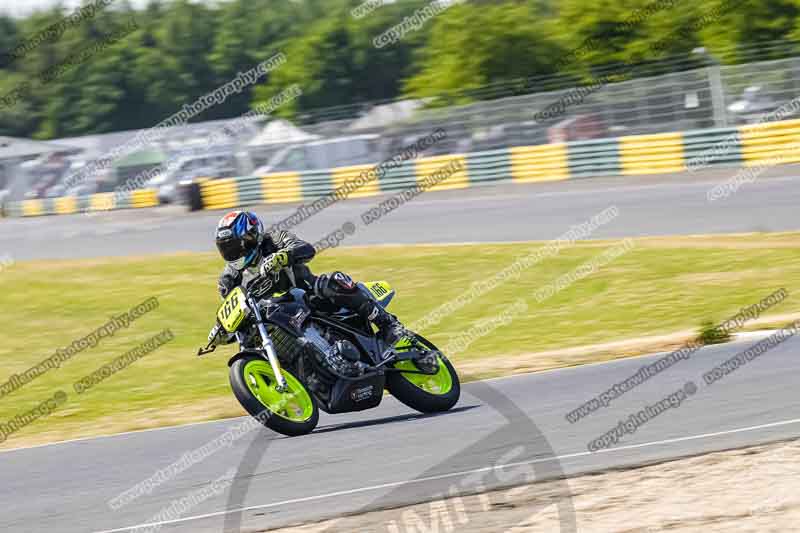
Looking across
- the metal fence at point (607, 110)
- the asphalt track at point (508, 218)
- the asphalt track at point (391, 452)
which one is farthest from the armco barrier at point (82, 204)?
the asphalt track at point (391, 452)

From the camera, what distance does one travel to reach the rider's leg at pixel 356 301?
9.29m

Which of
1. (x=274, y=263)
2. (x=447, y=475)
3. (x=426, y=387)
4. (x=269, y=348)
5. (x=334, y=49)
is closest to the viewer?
(x=447, y=475)

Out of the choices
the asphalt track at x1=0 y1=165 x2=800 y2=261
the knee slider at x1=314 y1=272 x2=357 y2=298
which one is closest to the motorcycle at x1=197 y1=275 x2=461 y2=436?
the knee slider at x1=314 y1=272 x2=357 y2=298

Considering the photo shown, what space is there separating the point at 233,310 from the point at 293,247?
638 mm

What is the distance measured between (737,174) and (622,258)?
24.3 ft

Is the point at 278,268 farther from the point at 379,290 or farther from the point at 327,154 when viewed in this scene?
the point at 327,154

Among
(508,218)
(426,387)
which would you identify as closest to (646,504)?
(426,387)

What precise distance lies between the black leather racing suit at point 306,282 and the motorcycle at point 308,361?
3.6 inches

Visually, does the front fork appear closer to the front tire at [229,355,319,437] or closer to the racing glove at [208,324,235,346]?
the front tire at [229,355,319,437]

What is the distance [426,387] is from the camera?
956 centimetres

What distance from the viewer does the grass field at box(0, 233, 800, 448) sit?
14.0m

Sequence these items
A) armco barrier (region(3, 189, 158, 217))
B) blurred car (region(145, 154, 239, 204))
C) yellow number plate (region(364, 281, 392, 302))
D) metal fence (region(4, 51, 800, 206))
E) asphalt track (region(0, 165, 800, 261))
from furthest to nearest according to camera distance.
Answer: armco barrier (region(3, 189, 158, 217)) → blurred car (region(145, 154, 239, 204)) → metal fence (region(4, 51, 800, 206)) → asphalt track (region(0, 165, 800, 261)) → yellow number plate (region(364, 281, 392, 302))

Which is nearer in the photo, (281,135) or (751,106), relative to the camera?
(751,106)

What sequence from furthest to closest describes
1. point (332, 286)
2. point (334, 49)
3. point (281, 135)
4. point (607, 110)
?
point (334, 49) < point (281, 135) < point (607, 110) < point (332, 286)
